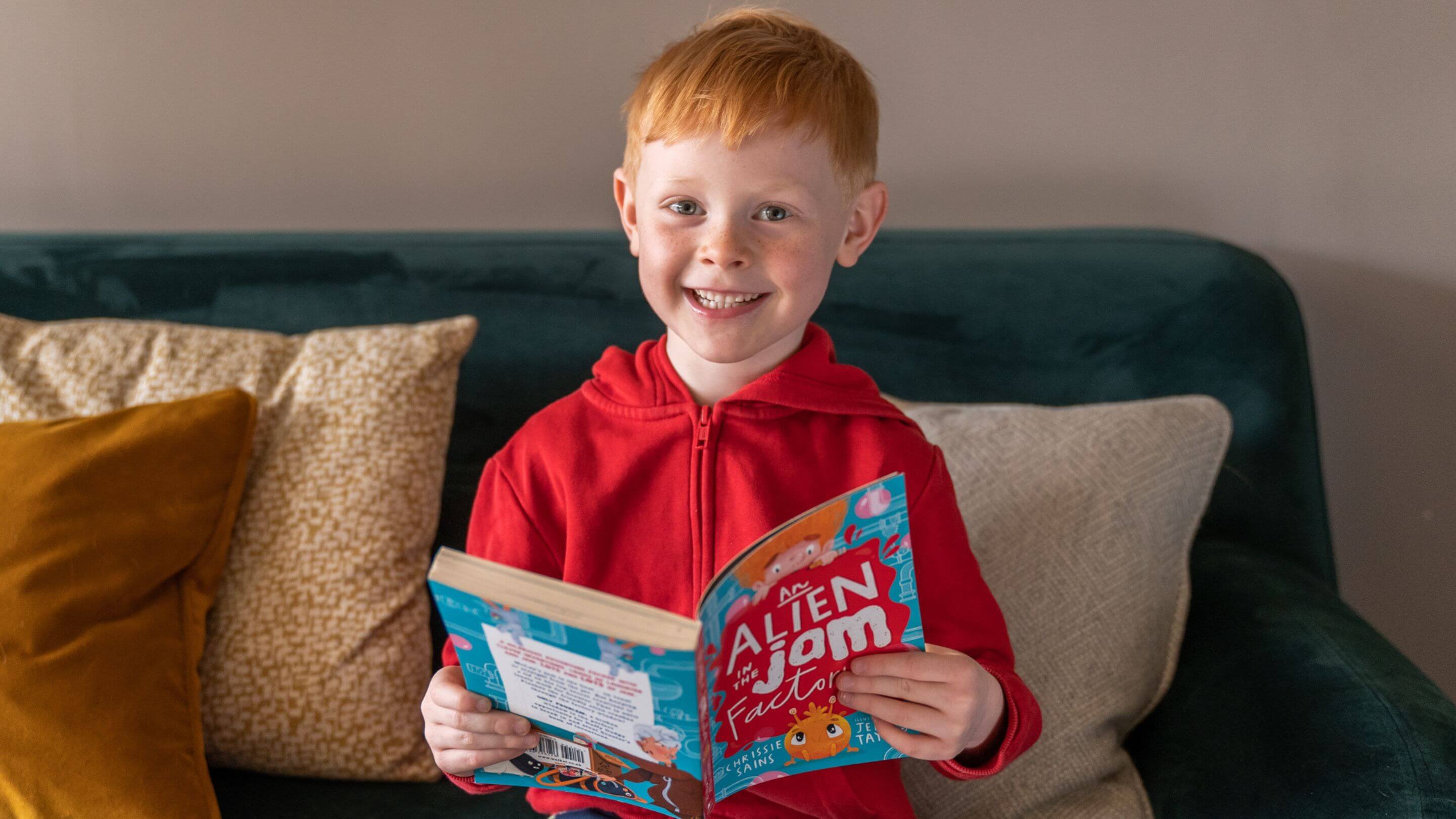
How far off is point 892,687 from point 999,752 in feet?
0.52

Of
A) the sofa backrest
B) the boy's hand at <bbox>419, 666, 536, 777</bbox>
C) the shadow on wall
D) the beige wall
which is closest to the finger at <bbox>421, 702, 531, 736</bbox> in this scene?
the boy's hand at <bbox>419, 666, 536, 777</bbox>

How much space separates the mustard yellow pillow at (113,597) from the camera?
3.07 ft

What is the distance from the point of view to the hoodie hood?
0.89 metres

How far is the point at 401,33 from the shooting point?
1.54m

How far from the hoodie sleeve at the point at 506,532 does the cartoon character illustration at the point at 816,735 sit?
0.29 meters

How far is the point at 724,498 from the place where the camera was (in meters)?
0.89

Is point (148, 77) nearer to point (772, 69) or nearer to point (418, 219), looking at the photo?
point (418, 219)

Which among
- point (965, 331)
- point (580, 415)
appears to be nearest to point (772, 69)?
point (580, 415)

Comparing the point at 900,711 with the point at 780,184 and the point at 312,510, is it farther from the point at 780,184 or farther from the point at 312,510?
the point at 312,510

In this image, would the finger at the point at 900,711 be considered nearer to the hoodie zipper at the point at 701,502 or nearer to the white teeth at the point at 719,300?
the hoodie zipper at the point at 701,502

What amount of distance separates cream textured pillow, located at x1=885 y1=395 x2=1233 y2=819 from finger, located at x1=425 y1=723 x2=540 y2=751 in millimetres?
480

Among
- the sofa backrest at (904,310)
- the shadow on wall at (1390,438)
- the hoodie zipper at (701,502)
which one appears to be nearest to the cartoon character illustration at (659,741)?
the hoodie zipper at (701,502)

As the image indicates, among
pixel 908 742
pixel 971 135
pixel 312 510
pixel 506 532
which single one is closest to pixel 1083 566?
pixel 908 742

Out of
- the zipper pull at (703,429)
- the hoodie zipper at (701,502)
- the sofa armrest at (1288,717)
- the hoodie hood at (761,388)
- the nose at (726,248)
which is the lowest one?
the sofa armrest at (1288,717)
